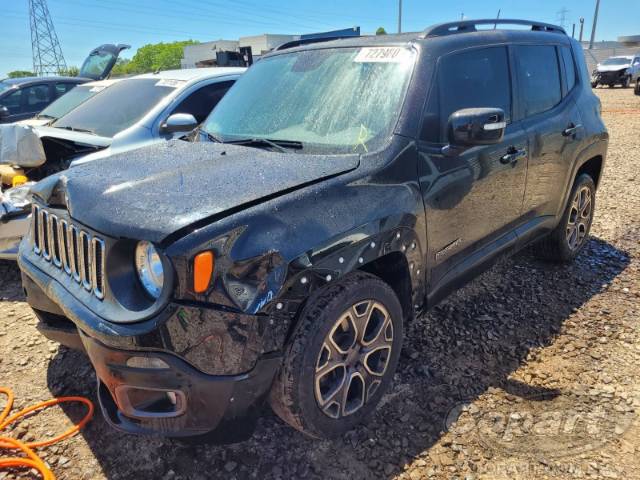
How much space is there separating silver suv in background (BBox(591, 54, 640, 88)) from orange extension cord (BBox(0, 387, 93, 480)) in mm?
31085

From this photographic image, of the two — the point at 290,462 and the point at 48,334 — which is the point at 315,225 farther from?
the point at 48,334

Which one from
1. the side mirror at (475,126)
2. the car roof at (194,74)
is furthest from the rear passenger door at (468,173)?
the car roof at (194,74)

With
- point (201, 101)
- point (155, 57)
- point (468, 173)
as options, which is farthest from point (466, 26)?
point (155, 57)

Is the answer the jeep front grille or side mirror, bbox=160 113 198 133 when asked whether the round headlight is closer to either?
the jeep front grille

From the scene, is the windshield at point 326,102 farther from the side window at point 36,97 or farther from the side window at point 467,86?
the side window at point 36,97

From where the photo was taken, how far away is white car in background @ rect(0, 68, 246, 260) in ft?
15.7

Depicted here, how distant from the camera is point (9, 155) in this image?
4.59 metres

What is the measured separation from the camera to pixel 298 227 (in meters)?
2.03

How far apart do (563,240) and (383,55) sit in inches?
95.1

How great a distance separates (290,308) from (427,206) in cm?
100

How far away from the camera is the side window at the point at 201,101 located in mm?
5199

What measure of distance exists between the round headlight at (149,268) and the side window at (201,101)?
3.49 meters

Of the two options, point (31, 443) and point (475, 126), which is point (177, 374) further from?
point (475, 126)

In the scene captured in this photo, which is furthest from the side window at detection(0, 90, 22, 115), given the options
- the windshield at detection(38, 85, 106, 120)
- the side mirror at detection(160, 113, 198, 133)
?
the side mirror at detection(160, 113, 198, 133)
